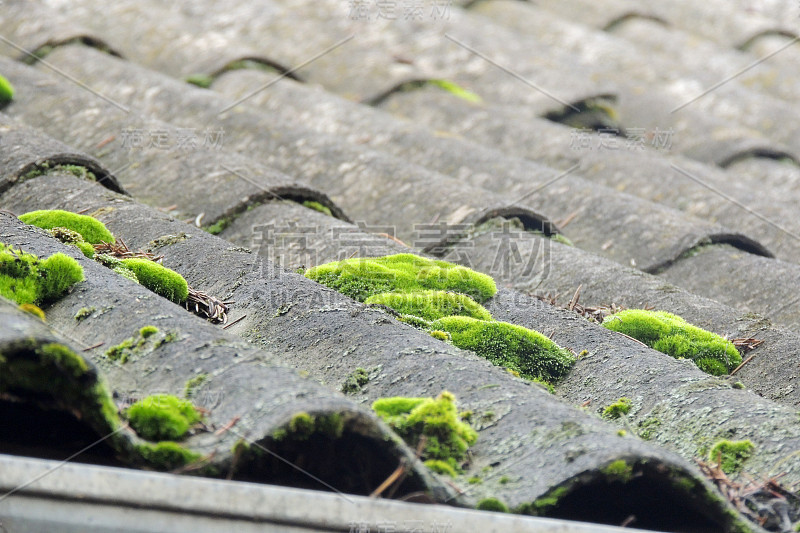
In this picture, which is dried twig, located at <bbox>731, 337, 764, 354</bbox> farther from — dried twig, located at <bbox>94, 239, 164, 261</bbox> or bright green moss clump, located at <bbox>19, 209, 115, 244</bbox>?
bright green moss clump, located at <bbox>19, 209, 115, 244</bbox>

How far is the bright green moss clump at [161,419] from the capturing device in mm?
1987

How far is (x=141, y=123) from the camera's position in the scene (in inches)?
183

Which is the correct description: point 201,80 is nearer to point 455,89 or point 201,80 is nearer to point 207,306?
point 455,89

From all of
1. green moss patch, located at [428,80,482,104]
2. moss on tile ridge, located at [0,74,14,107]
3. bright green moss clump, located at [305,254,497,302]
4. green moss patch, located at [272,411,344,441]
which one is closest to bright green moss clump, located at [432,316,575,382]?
bright green moss clump, located at [305,254,497,302]

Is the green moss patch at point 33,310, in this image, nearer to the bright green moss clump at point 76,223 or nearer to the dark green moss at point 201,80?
the bright green moss clump at point 76,223

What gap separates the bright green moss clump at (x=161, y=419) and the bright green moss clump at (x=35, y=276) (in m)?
0.68

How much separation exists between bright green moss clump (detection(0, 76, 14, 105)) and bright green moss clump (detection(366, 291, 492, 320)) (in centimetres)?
305

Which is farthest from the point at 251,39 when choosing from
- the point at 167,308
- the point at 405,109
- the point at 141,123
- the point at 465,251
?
the point at 167,308

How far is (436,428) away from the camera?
2.22 metres

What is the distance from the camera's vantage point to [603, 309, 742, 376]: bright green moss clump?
3.08 metres

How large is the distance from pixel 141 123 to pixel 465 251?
2.05 m

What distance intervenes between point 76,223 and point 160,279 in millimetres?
573

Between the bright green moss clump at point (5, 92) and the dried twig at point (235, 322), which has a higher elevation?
the dried twig at point (235, 322)

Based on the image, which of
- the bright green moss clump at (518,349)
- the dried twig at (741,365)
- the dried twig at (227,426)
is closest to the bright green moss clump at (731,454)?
the bright green moss clump at (518,349)
